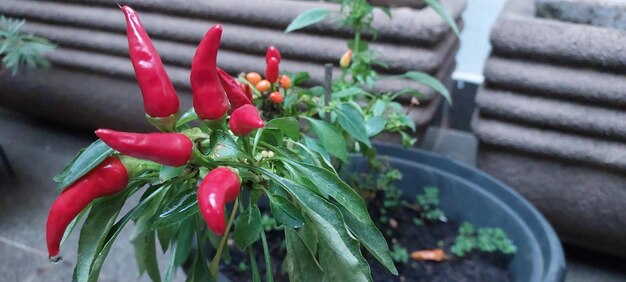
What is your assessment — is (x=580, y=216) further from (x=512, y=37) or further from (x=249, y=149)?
(x=249, y=149)

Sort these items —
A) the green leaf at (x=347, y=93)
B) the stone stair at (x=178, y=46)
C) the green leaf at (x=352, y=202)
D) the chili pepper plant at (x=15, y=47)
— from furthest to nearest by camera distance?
the chili pepper plant at (x=15, y=47)
the stone stair at (x=178, y=46)
the green leaf at (x=347, y=93)
the green leaf at (x=352, y=202)

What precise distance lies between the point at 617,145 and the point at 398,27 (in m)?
0.41

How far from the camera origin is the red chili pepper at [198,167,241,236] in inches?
14.4

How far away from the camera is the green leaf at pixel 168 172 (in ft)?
A: 1.41

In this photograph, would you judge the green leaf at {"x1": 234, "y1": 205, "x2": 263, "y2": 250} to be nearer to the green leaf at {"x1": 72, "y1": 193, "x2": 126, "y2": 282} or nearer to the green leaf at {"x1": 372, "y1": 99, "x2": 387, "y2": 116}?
the green leaf at {"x1": 72, "y1": 193, "x2": 126, "y2": 282}

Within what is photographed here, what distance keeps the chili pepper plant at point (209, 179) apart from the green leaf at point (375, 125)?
0.16m

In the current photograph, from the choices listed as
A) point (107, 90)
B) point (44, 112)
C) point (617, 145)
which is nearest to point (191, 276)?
point (617, 145)

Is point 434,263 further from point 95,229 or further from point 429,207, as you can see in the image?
point 95,229

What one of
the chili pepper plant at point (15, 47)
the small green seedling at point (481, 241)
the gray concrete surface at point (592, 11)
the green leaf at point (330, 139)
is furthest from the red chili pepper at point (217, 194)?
the chili pepper plant at point (15, 47)

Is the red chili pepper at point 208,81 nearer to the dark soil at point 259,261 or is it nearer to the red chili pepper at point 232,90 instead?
the red chili pepper at point 232,90

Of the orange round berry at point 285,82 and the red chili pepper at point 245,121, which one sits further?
the orange round berry at point 285,82

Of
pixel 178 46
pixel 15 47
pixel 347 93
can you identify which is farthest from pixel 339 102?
pixel 15 47

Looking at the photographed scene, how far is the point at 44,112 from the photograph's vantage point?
4.69ft

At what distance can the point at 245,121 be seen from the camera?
0.43 meters
